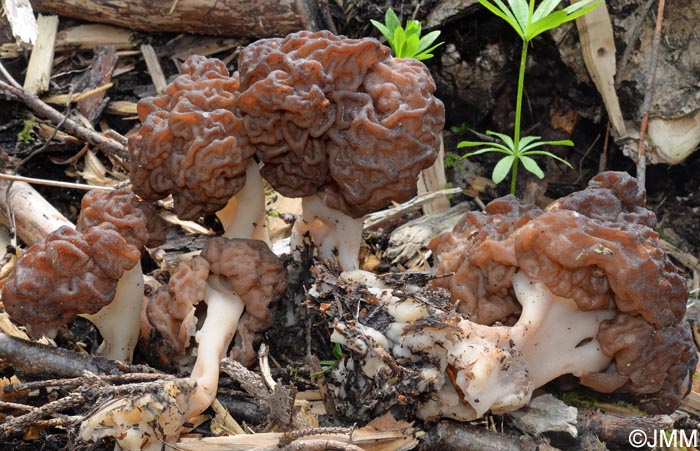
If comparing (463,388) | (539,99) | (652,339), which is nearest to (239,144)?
(463,388)

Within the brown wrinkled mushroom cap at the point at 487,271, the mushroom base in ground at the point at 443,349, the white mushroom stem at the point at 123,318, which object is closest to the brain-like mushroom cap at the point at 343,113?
the brown wrinkled mushroom cap at the point at 487,271

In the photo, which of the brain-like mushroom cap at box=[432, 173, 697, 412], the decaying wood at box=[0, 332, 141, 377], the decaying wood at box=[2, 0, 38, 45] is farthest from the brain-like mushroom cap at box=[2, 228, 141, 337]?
the decaying wood at box=[2, 0, 38, 45]

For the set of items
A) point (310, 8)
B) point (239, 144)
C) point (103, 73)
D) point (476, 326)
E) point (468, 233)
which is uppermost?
point (310, 8)

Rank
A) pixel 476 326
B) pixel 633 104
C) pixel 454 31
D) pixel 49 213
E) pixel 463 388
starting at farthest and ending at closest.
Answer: pixel 454 31 < pixel 633 104 < pixel 49 213 < pixel 476 326 < pixel 463 388

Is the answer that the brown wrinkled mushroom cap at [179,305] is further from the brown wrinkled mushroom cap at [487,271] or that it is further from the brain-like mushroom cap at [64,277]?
the brown wrinkled mushroom cap at [487,271]

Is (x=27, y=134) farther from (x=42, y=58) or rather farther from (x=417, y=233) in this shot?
(x=417, y=233)

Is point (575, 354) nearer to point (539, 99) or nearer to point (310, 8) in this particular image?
point (539, 99)

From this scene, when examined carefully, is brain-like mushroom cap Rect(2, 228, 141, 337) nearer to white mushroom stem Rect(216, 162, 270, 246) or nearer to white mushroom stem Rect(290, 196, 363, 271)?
white mushroom stem Rect(216, 162, 270, 246)
